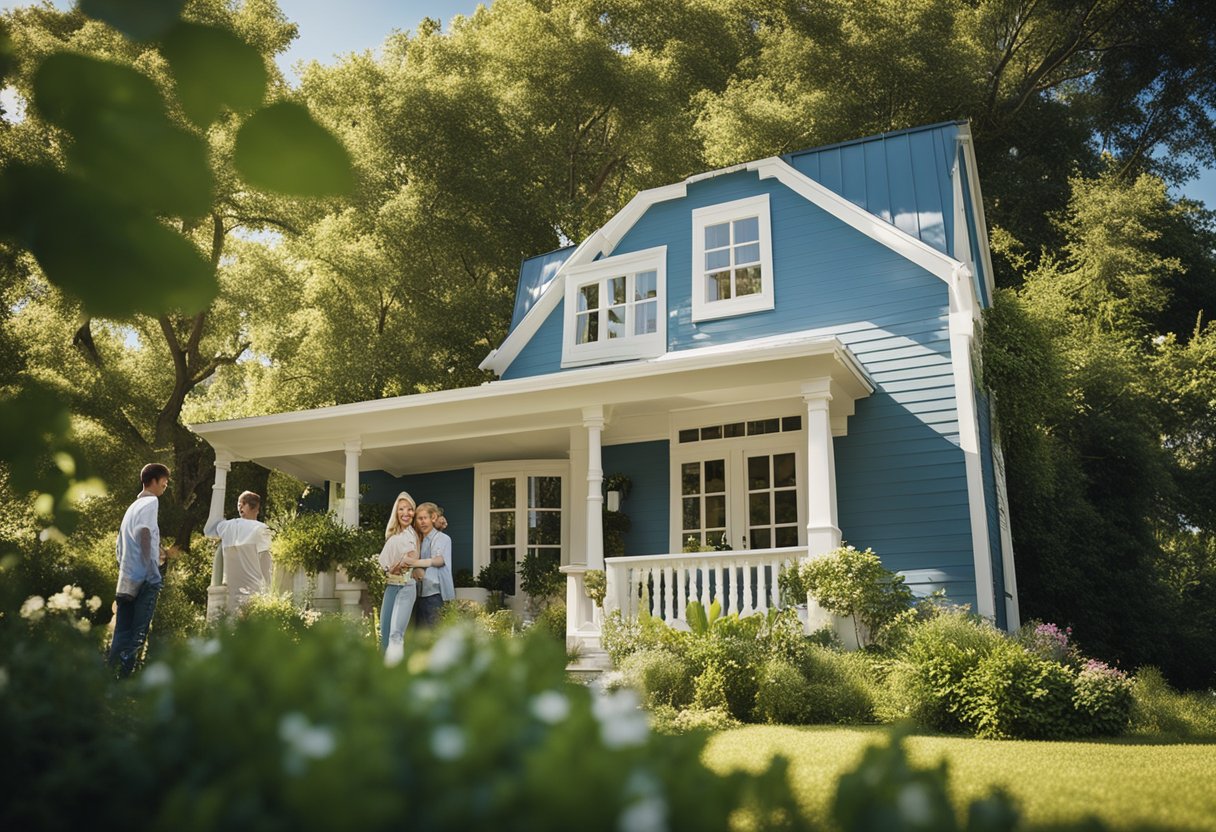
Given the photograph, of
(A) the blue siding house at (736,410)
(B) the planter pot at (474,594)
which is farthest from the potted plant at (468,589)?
(A) the blue siding house at (736,410)

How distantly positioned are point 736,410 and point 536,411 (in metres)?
2.54

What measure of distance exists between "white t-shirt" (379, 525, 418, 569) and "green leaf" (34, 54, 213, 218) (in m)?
A: 6.87

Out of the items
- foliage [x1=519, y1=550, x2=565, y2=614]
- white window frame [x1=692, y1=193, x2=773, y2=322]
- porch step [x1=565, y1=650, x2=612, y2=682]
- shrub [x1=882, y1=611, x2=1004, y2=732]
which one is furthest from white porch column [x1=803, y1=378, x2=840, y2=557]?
foliage [x1=519, y1=550, x2=565, y2=614]

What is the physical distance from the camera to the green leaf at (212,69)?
1568 millimetres

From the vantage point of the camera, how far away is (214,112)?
161cm

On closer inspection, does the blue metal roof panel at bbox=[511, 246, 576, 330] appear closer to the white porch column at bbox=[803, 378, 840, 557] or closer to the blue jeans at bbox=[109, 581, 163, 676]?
the white porch column at bbox=[803, 378, 840, 557]

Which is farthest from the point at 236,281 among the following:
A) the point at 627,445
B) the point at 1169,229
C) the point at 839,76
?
the point at 1169,229

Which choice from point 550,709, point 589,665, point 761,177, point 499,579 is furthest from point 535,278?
point 550,709

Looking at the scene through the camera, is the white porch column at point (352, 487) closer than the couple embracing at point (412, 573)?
No

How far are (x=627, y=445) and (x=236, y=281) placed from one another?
8.56 meters

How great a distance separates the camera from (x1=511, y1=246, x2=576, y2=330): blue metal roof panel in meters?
15.0

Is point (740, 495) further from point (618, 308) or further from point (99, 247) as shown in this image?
point (99, 247)

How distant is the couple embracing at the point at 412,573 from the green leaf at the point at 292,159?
683 centimetres

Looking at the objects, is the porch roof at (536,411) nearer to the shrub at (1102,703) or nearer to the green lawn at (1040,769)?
the shrub at (1102,703)
